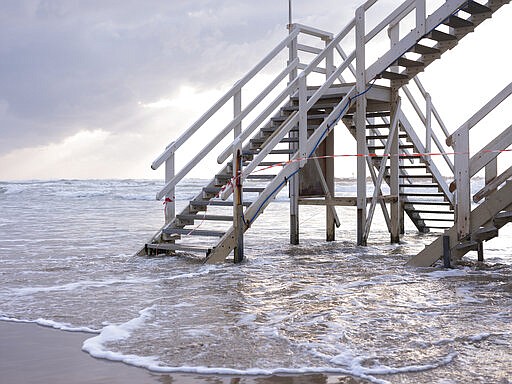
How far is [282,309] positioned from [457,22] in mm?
6259

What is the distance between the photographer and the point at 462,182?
7.85 meters

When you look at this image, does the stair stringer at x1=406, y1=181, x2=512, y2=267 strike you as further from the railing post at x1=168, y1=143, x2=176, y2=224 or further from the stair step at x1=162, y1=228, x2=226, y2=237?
the railing post at x1=168, y1=143, x2=176, y2=224

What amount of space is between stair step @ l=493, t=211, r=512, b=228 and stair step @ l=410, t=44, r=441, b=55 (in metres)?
3.73

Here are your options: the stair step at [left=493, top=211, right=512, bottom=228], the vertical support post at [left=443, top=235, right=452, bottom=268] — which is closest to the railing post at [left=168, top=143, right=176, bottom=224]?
the vertical support post at [left=443, top=235, right=452, bottom=268]

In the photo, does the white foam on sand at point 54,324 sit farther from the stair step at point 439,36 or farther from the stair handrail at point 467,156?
the stair step at point 439,36

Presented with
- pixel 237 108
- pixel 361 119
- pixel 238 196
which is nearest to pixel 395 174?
pixel 361 119

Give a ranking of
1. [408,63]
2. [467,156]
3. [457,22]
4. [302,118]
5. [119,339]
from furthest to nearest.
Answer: [408,63] → [457,22] → [302,118] → [467,156] → [119,339]

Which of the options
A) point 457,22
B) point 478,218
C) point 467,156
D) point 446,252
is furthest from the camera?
point 457,22

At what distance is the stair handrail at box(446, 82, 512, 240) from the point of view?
25.4ft

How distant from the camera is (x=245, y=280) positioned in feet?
25.4

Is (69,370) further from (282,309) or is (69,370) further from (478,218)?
(478,218)

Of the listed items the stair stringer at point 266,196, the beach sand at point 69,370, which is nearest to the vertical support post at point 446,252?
the stair stringer at point 266,196

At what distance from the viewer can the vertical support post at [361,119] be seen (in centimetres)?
1102

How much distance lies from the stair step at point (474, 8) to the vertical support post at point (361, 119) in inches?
71.9
